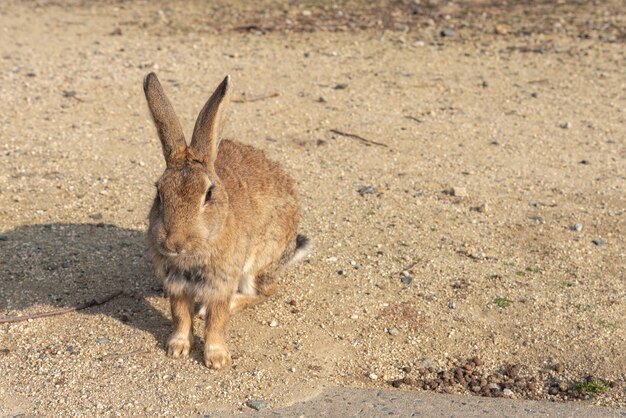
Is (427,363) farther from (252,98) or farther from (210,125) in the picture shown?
(252,98)

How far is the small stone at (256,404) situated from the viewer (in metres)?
4.81

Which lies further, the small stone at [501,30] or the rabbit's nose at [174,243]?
the small stone at [501,30]

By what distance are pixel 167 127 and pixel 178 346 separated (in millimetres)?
1349

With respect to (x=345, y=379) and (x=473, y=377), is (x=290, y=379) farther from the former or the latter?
(x=473, y=377)

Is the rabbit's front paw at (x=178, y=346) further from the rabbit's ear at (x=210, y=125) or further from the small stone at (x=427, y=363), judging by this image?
the small stone at (x=427, y=363)

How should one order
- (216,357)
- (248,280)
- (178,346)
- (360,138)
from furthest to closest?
1. (360,138)
2. (248,280)
3. (178,346)
4. (216,357)

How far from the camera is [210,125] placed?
496 centimetres

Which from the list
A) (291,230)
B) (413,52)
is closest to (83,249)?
(291,230)

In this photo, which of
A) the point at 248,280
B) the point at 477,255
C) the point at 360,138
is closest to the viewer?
the point at 248,280

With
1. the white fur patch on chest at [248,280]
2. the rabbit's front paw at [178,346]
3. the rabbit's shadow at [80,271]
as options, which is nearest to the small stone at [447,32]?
the rabbit's shadow at [80,271]

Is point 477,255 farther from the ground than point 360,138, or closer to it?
closer to it

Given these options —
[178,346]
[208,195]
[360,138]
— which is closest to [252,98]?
[360,138]

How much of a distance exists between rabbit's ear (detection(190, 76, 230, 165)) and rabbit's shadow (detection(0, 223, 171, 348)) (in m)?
1.30

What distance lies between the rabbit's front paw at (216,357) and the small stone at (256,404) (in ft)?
1.26
